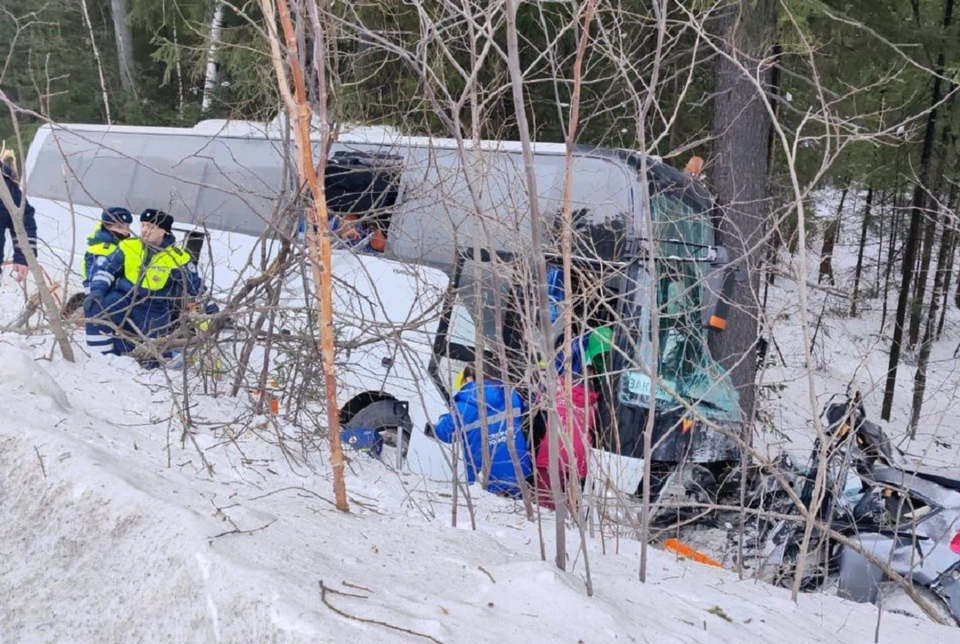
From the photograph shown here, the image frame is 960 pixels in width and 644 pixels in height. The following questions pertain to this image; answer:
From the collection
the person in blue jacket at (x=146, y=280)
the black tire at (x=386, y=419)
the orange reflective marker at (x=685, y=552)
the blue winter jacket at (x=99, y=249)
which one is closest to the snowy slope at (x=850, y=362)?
the orange reflective marker at (x=685, y=552)

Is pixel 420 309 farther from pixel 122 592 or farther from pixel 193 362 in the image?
pixel 122 592

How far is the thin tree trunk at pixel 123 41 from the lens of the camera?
16.3m

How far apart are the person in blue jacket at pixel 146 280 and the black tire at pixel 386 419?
62.8 inches

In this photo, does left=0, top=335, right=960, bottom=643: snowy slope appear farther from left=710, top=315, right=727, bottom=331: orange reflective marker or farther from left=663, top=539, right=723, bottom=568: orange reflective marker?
left=710, top=315, right=727, bottom=331: orange reflective marker

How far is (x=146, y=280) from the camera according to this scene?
5.79 metres

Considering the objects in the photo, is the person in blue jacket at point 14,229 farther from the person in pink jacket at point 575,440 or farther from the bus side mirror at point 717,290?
the bus side mirror at point 717,290

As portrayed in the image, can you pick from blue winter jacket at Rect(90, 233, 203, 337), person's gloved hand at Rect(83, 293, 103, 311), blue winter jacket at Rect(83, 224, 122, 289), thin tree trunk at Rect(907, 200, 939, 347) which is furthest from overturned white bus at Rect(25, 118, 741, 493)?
thin tree trunk at Rect(907, 200, 939, 347)

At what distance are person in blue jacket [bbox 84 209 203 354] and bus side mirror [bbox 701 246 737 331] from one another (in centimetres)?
321

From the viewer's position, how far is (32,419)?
10.6ft

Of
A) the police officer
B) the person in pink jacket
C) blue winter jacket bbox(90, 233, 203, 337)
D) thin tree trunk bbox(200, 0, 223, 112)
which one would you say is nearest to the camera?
the person in pink jacket

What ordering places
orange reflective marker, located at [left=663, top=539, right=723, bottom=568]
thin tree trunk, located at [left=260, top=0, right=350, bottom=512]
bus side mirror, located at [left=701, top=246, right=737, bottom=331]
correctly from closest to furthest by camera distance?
thin tree trunk, located at [left=260, top=0, right=350, bottom=512]
orange reflective marker, located at [left=663, top=539, right=723, bottom=568]
bus side mirror, located at [left=701, top=246, right=737, bottom=331]

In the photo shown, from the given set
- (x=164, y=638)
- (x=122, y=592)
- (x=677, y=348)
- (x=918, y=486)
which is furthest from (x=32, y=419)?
(x=918, y=486)

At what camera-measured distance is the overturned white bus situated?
13.5 feet

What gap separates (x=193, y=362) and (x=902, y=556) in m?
4.28
